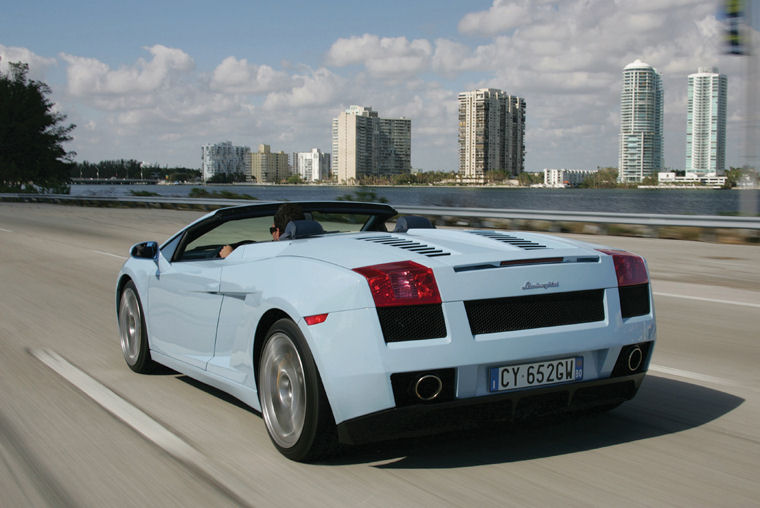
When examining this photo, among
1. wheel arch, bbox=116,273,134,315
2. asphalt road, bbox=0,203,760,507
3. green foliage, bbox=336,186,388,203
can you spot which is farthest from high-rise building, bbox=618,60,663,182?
wheel arch, bbox=116,273,134,315

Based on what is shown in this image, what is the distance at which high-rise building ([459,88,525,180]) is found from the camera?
12188 centimetres

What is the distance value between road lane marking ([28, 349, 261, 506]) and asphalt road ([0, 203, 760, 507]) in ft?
0.04

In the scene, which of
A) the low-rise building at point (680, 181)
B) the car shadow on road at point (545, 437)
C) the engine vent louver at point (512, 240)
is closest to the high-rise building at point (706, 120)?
the low-rise building at point (680, 181)

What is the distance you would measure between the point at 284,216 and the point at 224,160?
11218cm

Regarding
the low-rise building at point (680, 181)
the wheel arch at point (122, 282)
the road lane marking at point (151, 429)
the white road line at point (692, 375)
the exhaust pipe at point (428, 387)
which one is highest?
the low-rise building at point (680, 181)

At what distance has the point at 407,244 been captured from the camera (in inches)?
154

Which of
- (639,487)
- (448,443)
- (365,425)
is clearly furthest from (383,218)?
(639,487)

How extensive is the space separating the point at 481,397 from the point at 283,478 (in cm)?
97

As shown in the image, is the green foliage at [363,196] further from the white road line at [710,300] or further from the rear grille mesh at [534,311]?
the rear grille mesh at [534,311]

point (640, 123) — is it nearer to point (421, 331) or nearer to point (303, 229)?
point (303, 229)

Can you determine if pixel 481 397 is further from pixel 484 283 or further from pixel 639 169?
pixel 639 169

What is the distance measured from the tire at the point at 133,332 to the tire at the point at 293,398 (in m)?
1.96

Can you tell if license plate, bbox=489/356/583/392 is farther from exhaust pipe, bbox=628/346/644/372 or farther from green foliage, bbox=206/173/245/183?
green foliage, bbox=206/173/245/183

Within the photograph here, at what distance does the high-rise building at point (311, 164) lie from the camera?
132 meters
